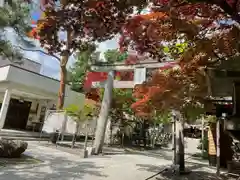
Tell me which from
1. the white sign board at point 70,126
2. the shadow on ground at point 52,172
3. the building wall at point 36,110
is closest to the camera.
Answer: the shadow on ground at point 52,172

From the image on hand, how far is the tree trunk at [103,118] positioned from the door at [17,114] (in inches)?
326

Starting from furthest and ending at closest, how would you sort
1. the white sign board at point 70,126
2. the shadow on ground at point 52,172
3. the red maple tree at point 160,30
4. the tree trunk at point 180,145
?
1. the white sign board at point 70,126
2. the tree trunk at point 180,145
3. the shadow on ground at point 52,172
4. the red maple tree at point 160,30

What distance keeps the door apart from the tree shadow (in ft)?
36.1

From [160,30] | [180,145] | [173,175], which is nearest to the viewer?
[160,30]

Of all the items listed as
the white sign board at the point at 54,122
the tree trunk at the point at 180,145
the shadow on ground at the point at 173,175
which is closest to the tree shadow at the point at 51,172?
the shadow on ground at the point at 173,175

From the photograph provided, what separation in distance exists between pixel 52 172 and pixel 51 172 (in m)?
0.02

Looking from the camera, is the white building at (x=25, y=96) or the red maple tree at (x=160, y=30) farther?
the white building at (x=25, y=96)

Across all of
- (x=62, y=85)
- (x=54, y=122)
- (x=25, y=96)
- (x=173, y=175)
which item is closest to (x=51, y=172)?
(x=173, y=175)

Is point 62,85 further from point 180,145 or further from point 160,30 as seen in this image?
point 160,30

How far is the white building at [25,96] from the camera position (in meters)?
13.3

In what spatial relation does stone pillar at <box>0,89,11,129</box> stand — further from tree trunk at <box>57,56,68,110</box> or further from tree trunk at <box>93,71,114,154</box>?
tree trunk at <box>93,71,114,154</box>

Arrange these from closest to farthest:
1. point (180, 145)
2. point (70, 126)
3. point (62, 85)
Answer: point (180, 145)
point (70, 126)
point (62, 85)

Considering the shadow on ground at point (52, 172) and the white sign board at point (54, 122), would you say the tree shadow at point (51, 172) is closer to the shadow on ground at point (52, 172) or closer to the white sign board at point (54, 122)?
the shadow on ground at point (52, 172)

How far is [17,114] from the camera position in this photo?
55.5ft
